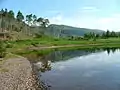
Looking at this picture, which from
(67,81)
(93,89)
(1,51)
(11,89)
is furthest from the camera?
(1,51)

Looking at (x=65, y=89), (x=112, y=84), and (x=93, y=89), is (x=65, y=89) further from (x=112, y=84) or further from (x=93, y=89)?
(x=112, y=84)

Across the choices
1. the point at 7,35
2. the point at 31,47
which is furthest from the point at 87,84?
the point at 7,35

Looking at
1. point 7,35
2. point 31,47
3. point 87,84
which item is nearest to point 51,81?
point 87,84

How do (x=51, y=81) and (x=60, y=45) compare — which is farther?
(x=60, y=45)

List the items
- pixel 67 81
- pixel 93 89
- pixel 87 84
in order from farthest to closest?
pixel 67 81
pixel 87 84
pixel 93 89

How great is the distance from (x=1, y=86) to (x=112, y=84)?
18.5m

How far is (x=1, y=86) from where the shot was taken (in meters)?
34.1

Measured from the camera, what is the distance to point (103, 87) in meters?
40.7

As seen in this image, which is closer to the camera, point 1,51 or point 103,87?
point 103,87

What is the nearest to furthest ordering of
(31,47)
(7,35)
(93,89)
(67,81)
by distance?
(93,89), (67,81), (31,47), (7,35)

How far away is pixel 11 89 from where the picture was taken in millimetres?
32250

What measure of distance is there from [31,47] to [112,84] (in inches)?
4230

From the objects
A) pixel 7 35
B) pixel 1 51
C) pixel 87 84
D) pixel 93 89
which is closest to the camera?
pixel 93 89

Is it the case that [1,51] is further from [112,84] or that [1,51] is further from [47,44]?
[47,44]
